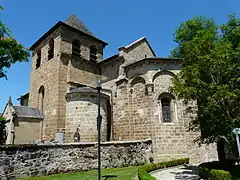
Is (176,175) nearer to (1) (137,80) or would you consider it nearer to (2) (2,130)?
(1) (137,80)

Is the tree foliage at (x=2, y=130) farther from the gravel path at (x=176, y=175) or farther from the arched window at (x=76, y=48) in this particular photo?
the gravel path at (x=176, y=175)

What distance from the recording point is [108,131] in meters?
19.4

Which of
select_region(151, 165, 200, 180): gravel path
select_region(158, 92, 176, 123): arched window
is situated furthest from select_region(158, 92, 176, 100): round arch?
select_region(151, 165, 200, 180): gravel path

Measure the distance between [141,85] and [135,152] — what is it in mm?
5525

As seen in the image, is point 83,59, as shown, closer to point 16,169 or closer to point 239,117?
point 16,169

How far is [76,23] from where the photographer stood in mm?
24906

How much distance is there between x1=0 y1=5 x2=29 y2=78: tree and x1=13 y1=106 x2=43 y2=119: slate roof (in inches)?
373

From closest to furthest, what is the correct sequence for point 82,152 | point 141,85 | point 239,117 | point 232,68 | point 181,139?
point 239,117 → point 232,68 → point 82,152 → point 181,139 → point 141,85

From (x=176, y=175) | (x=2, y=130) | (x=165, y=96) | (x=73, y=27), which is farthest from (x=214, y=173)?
(x=73, y=27)

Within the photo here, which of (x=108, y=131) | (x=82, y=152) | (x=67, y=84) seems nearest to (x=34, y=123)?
(x=67, y=84)

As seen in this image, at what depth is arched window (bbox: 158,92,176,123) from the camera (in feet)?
53.9

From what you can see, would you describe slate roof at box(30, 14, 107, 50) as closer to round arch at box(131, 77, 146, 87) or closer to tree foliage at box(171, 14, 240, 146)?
round arch at box(131, 77, 146, 87)

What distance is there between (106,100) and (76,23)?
1137 centimetres

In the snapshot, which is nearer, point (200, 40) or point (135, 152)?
point (200, 40)
